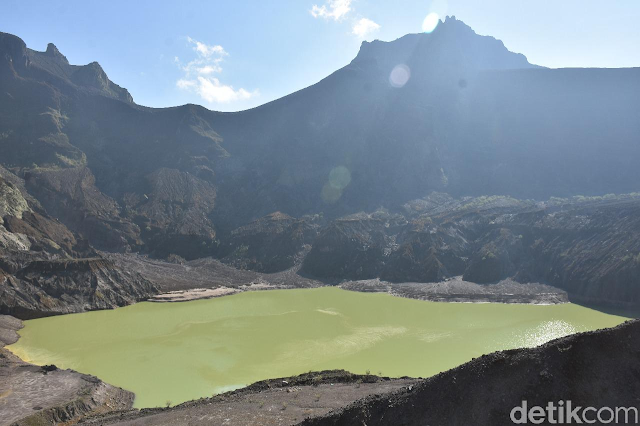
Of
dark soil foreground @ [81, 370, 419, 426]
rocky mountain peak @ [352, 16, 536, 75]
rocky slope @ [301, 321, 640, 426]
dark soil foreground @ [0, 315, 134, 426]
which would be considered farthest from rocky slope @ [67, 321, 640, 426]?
rocky mountain peak @ [352, 16, 536, 75]

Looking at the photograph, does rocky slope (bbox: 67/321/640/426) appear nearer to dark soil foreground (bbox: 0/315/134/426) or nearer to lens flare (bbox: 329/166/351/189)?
dark soil foreground (bbox: 0/315/134/426)

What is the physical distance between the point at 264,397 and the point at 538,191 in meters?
93.0

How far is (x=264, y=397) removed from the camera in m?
15.3

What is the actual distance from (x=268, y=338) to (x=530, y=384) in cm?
2542

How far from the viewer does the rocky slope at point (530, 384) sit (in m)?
7.70

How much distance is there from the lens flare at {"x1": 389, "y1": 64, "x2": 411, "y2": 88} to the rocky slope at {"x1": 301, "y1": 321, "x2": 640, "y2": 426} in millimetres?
120306

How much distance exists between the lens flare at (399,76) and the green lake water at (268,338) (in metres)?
91.9

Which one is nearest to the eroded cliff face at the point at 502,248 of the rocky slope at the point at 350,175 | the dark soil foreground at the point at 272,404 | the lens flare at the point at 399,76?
the rocky slope at the point at 350,175

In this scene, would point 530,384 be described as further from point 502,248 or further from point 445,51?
point 445,51

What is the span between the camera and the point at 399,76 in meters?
124

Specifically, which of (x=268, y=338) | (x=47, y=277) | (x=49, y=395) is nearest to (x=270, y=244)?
(x=47, y=277)

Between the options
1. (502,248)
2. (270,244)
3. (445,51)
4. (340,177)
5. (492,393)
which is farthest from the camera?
(445,51)

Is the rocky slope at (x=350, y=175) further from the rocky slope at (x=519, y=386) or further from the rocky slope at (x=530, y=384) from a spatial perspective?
the rocky slope at (x=530, y=384)

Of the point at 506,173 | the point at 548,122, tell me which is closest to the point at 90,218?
the point at 506,173
